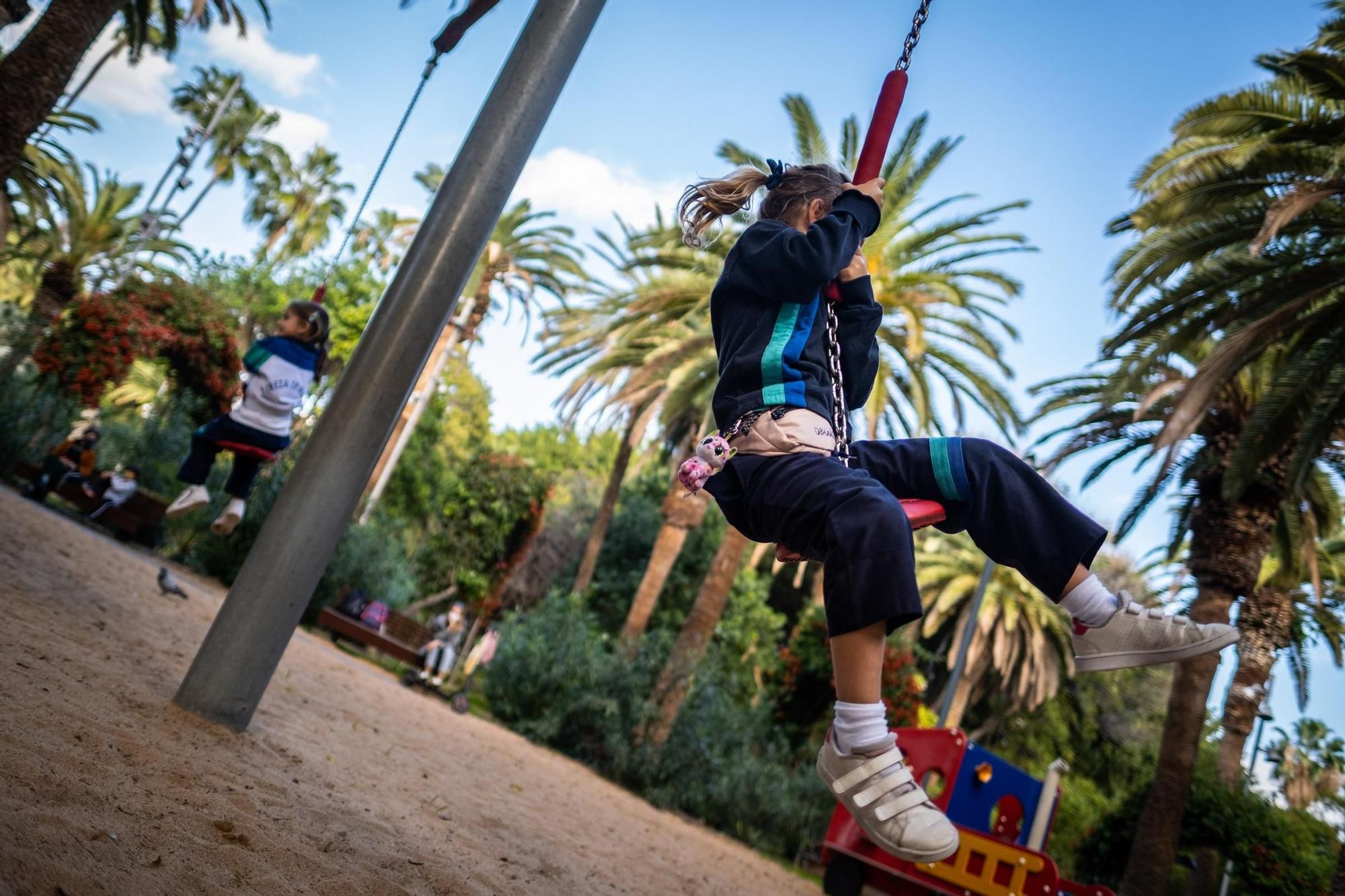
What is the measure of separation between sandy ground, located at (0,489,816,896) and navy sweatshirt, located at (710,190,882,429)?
6.29 ft

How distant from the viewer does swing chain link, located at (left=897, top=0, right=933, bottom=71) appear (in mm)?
3041

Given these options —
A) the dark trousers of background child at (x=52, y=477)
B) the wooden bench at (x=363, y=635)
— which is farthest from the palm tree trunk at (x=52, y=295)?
the wooden bench at (x=363, y=635)

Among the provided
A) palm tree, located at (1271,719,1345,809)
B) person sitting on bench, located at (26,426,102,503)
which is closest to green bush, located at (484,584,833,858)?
person sitting on bench, located at (26,426,102,503)

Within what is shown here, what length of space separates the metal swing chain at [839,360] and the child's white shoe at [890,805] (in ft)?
2.60

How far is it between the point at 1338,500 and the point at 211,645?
16667mm

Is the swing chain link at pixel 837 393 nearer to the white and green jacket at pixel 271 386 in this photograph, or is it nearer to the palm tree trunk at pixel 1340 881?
the white and green jacket at pixel 271 386

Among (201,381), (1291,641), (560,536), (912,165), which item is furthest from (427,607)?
(1291,641)

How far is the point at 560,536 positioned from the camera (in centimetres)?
2964

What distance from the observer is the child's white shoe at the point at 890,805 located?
2361mm

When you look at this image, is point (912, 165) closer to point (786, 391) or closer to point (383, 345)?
point (383, 345)

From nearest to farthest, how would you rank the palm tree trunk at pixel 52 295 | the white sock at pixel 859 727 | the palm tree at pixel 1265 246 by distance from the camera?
the white sock at pixel 859 727 → the palm tree at pixel 1265 246 → the palm tree trunk at pixel 52 295

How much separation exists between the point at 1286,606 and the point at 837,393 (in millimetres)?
18759

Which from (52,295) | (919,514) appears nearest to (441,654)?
(919,514)

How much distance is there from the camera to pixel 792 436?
274 centimetres
